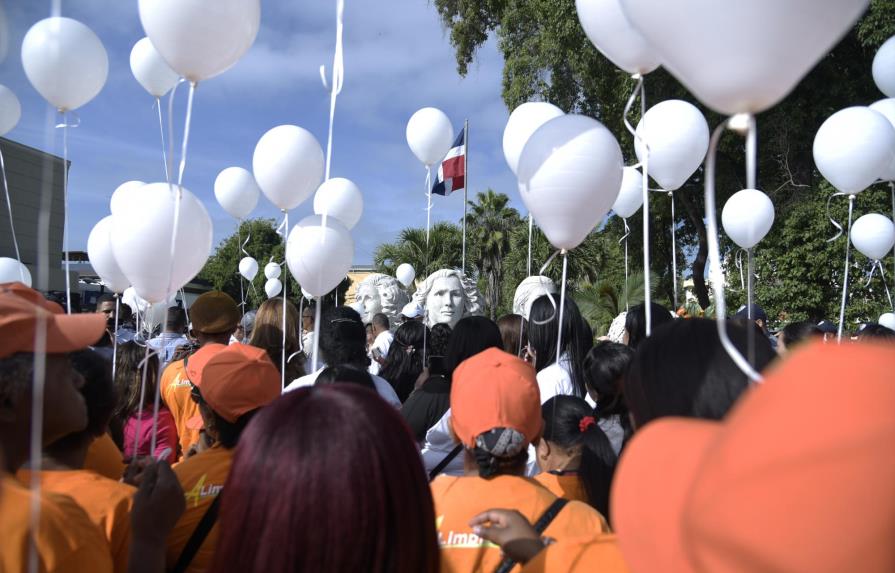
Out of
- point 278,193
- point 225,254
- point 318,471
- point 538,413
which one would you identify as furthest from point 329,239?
point 225,254

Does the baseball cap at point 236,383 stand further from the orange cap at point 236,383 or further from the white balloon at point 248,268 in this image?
the white balloon at point 248,268

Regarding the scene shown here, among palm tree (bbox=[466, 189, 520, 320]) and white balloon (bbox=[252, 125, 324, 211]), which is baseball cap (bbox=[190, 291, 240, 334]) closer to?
white balloon (bbox=[252, 125, 324, 211])

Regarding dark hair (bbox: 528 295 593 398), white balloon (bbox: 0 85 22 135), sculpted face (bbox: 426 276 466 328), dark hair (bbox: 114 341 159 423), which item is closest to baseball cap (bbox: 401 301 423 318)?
sculpted face (bbox: 426 276 466 328)

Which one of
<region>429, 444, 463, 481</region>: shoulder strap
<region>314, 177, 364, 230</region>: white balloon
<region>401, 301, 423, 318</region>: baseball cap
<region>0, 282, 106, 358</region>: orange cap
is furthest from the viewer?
<region>401, 301, 423, 318</region>: baseball cap

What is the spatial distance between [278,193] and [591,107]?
428 inches

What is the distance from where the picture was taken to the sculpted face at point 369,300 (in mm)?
9586

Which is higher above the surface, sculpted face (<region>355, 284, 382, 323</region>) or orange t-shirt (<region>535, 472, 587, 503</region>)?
sculpted face (<region>355, 284, 382, 323</region>)

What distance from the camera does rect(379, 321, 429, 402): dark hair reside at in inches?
174

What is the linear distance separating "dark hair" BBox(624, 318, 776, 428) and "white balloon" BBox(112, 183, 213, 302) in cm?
202

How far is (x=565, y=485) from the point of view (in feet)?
7.16

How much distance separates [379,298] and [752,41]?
8.75m

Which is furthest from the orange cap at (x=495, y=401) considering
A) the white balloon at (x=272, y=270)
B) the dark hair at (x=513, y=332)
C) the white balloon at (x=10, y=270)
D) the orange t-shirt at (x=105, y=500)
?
the white balloon at (x=272, y=270)

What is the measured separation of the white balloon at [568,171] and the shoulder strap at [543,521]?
1255 mm

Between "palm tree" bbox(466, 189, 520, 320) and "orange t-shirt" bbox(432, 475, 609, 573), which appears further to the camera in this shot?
"palm tree" bbox(466, 189, 520, 320)
